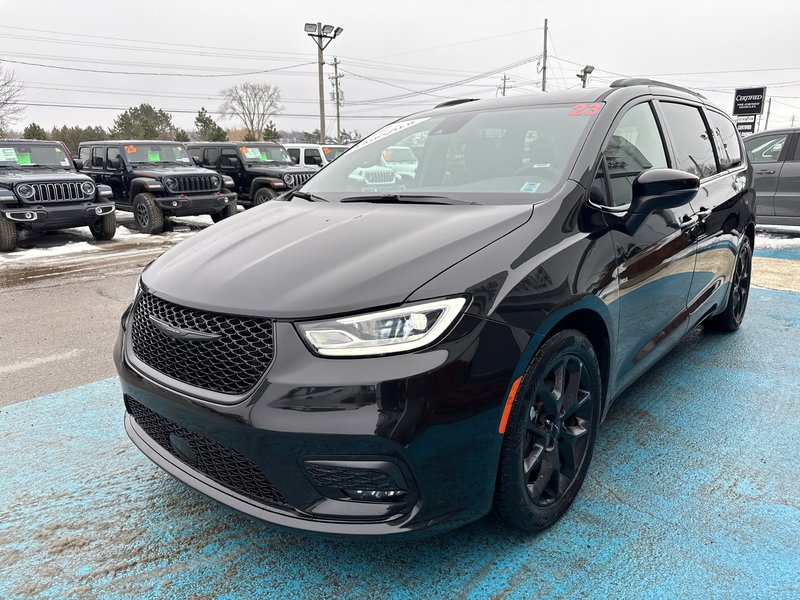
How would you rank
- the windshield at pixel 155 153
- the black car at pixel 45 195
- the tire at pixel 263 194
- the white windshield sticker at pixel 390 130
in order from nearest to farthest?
the white windshield sticker at pixel 390 130 < the black car at pixel 45 195 < the windshield at pixel 155 153 < the tire at pixel 263 194

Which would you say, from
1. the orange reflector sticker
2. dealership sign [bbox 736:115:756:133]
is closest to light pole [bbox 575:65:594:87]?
dealership sign [bbox 736:115:756:133]

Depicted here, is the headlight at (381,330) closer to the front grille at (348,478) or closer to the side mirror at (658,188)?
the front grille at (348,478)

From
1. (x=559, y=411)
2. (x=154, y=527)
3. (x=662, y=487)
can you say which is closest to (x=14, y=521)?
(x=154, y=527)

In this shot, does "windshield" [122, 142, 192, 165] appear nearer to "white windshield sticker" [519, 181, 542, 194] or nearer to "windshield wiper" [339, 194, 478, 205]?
"windshield wiper" [339, 194, 478, 205]

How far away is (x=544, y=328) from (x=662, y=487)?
1144 millimetres

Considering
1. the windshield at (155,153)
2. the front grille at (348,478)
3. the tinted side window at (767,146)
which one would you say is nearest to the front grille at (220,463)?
the front grille at (348,478)

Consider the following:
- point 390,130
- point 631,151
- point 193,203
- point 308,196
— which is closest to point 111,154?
point 193,203

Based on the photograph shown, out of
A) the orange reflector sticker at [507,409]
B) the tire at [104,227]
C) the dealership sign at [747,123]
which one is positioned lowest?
the tire at [104,227]

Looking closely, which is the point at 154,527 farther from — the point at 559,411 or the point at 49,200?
the point at 49,200

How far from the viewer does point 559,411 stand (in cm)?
220

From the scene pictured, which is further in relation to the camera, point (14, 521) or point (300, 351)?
point (14, 521)

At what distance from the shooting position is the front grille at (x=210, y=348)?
178 cm

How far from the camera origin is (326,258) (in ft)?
6.66

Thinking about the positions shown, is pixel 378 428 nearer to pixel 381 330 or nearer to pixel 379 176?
pixel 381 330
